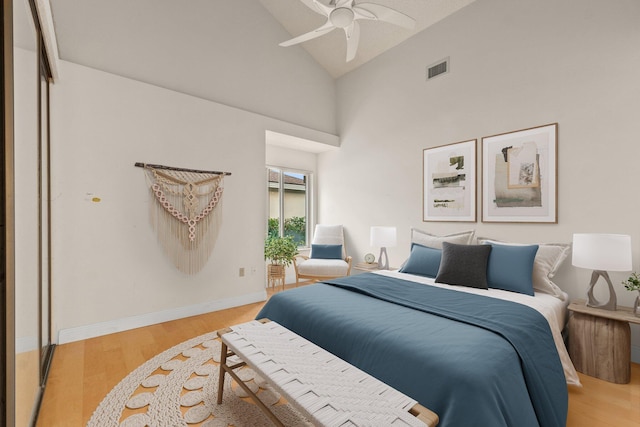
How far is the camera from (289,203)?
541cm

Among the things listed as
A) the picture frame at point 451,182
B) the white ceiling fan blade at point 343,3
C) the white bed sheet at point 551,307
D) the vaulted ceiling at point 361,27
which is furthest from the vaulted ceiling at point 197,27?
the white bed sheet at point 551,307

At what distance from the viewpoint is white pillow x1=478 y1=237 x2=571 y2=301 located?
2.60 metres

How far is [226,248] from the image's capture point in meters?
3.84

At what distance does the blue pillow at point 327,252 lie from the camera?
4.69 metres

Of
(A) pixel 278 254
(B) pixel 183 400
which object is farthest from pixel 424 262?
(B) pixel 183 400

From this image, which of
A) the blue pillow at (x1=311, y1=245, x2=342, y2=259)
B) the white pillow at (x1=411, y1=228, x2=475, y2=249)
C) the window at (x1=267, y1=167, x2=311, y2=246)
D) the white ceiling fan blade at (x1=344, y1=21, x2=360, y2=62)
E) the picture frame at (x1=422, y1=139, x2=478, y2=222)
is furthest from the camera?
the window at (x1=267, y1=167, x2=311, y2=246)

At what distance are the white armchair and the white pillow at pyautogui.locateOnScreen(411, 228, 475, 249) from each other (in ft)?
3.88

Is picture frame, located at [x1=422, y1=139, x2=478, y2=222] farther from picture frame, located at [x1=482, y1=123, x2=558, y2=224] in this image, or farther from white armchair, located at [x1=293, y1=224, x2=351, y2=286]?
white armchair, located at [x1=293, y1=224, x2=351, y2=286]

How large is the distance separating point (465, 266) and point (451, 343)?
4.61ft

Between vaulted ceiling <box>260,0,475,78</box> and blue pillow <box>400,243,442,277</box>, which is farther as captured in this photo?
vaulted ceiling <box>260,0,475,78</box>

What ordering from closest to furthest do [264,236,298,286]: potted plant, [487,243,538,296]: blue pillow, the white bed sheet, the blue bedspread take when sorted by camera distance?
1. the blue bedspread
2. the white bed sheet
3. [487,243,538,296]: blue pillow
4. [264,236,298,286]: potted plant

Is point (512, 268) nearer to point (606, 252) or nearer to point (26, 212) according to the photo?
point (606, 252)

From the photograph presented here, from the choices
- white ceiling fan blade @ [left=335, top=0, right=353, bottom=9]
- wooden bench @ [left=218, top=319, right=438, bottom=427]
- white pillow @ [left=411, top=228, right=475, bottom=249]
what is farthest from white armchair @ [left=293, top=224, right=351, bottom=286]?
white ceiling fan blade @ [left=335, top=0, right=353, bottom=9]

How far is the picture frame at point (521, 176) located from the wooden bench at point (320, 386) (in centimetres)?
260
